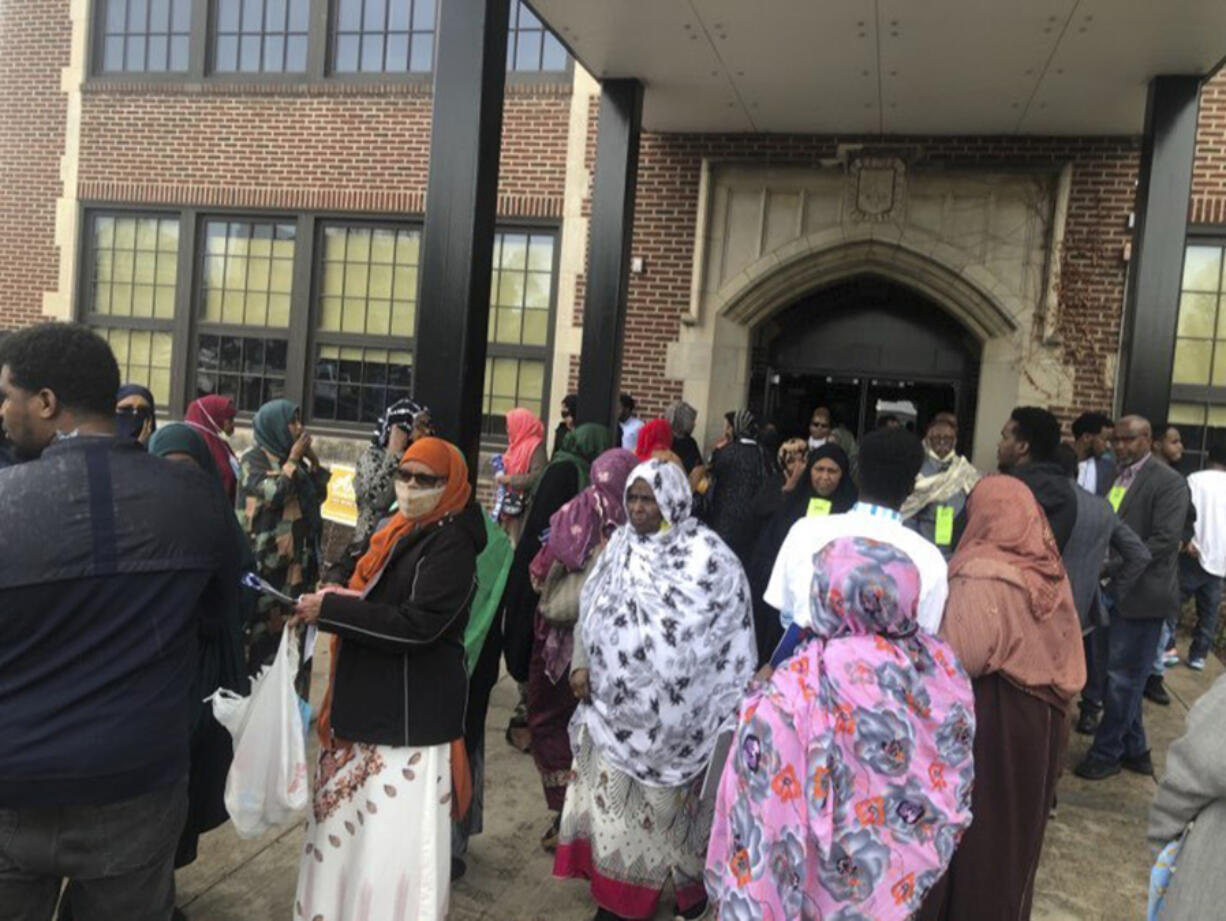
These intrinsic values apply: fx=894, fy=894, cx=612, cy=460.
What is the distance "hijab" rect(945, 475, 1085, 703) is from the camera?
8.63 feet

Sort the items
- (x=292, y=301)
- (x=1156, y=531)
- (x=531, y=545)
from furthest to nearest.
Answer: (x=292, y=301) < (x=1156, y=531) < (x=531, y=545)

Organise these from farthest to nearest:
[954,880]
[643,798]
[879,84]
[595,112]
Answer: [595,112], [879,84], [643,798], [954,880]

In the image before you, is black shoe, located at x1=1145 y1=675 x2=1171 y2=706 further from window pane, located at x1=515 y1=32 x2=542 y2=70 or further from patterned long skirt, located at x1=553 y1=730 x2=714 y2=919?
window pane, located at x1=515 y1=32 x2=542 y2=70

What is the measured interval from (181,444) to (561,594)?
1476 mm

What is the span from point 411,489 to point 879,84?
6.18m

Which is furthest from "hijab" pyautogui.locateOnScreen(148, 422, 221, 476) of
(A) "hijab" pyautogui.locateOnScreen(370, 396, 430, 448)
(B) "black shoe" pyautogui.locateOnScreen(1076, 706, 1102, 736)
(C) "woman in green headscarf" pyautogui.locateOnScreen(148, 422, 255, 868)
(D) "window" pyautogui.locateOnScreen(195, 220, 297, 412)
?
(D) "window" pyautogui.locateOnScreen(195, 220, 297, 412)

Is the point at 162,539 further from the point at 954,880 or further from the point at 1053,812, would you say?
the point at 1053,812

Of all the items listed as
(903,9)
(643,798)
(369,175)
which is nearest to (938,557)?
(643,798)

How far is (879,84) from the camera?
7203 mm

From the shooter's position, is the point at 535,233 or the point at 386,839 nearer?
the point at 386,839

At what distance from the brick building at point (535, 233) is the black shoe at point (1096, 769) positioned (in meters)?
4.20

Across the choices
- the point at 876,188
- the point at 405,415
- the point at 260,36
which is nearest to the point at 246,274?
the point at 260,36

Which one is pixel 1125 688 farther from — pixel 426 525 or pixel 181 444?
pixel 181 444

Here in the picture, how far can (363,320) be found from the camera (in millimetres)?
10281
